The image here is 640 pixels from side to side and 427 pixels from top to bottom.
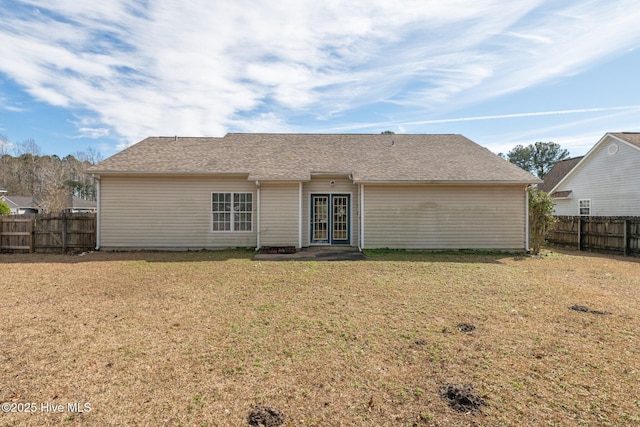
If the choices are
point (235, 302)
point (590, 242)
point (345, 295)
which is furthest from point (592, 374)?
point (590, 242)

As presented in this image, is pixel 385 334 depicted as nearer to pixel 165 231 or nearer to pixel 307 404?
pixel 307 404

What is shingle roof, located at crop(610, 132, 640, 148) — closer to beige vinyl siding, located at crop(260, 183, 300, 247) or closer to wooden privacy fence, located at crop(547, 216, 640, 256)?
wooden privacy fence, located at crop(547, 216, 640, 256)

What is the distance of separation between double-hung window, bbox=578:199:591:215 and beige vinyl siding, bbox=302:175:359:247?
49.7 feet

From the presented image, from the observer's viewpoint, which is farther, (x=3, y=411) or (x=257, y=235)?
(x=257, y=235)

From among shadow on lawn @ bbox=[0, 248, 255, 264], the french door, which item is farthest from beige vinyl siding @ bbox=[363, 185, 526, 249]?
shadow on lawn @ bbox=[0, 248, 255, 264]

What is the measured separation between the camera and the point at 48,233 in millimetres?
12297

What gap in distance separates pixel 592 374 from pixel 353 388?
2.56 meters

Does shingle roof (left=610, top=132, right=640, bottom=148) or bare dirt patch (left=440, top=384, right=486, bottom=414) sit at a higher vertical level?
shingle roof (left=610, top=132, right=640, bottom=148)

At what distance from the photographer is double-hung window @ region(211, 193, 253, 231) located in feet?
41.6

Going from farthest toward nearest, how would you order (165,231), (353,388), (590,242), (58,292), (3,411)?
(590,242) → (165,231) → (58,292) → (353,388) → (3,411)

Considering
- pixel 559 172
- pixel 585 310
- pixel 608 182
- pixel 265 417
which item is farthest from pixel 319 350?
pixel 559 172

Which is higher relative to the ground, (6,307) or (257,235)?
(257,235)

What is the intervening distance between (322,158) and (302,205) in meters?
2.40

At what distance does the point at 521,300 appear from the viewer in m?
6.23
